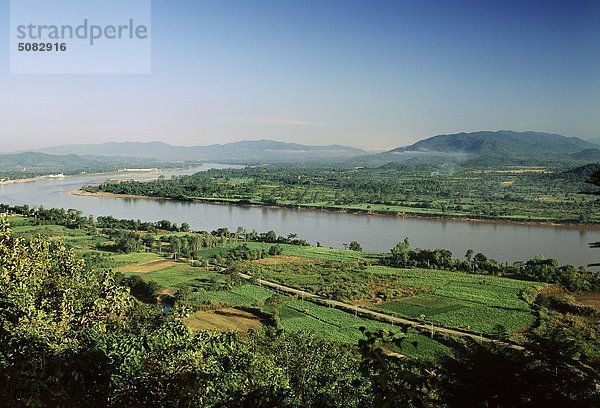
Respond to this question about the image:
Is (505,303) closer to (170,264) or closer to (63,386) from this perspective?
(170,264)

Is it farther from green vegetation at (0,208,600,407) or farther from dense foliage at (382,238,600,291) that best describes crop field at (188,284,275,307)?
dense foliage at (382,238,600,291)


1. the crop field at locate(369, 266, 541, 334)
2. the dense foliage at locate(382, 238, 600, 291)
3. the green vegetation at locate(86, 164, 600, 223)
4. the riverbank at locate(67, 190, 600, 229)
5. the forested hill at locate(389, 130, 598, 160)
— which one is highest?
the forested hill at locate(389, 130, 598, 160)

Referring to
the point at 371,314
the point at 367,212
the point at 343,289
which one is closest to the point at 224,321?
the point at 371,314

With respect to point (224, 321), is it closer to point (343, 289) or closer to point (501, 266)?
point (343, 289)

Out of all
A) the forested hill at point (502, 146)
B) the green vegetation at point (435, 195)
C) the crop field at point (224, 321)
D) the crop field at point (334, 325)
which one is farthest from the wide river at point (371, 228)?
the forested hill at point (502, 146)

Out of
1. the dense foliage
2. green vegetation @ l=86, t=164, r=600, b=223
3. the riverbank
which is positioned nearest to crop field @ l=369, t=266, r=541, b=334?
the dense foliage
